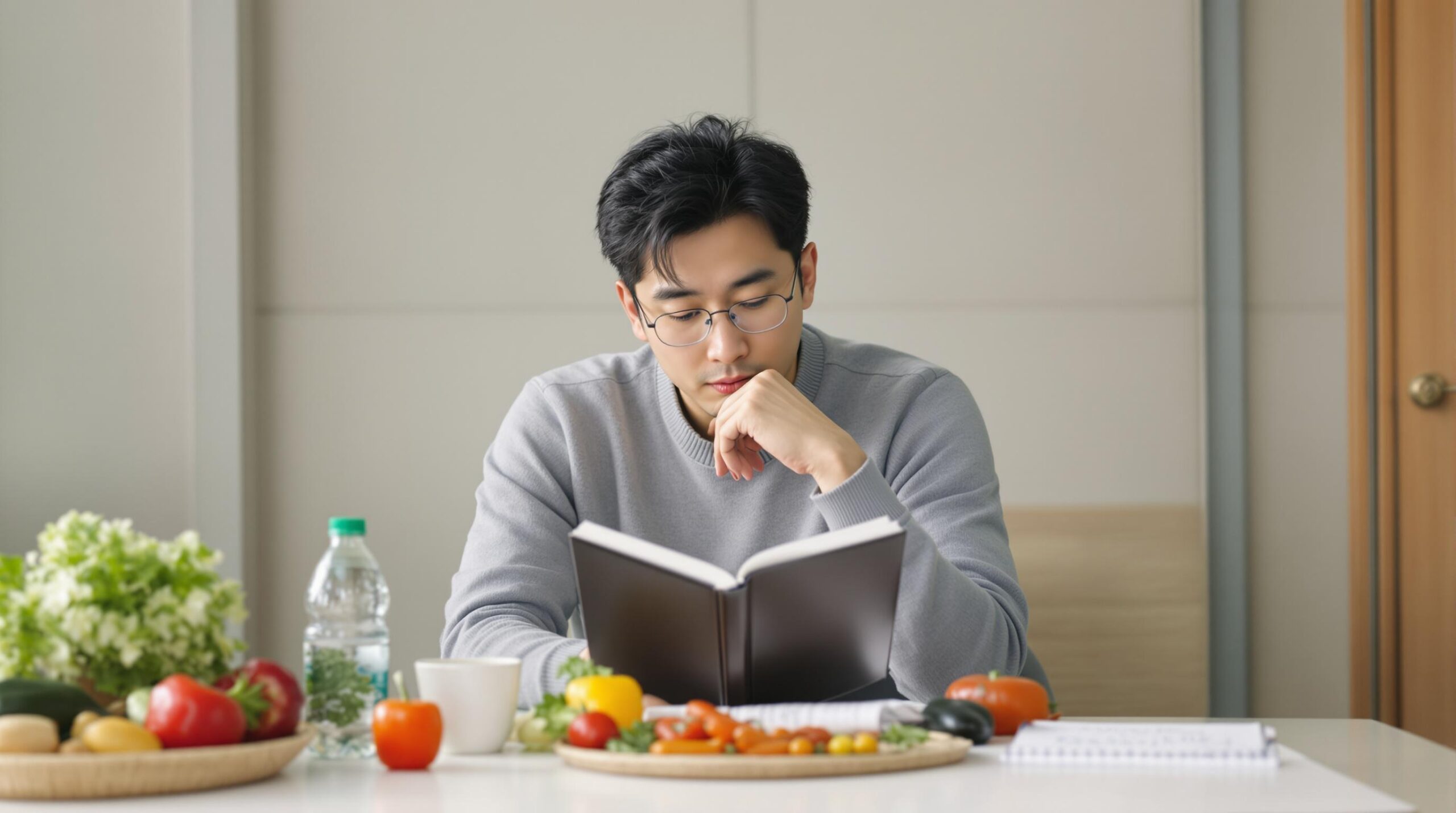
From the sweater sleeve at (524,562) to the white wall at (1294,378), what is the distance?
1.62 m

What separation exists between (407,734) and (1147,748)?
576 mm

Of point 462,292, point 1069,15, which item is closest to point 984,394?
point 1069,15

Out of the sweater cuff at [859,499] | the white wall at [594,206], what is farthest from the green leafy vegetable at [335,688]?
the white wall at [594,206]

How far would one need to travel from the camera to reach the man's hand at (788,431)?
1556 millimetres

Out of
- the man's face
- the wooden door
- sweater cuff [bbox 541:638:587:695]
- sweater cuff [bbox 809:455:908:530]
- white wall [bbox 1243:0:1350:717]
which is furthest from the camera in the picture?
white wall [bbox 1243:0:1350:717]

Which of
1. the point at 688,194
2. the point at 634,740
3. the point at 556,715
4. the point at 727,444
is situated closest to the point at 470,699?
the point at 556,715

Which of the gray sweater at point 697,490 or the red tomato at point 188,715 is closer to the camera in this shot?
the red tomato at point 188,715

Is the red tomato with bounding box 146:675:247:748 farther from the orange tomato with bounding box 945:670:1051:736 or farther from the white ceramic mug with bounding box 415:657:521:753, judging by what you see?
the orange tomato with bounding box 945:670:1051:736

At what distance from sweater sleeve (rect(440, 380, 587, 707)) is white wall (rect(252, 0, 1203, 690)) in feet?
2.84

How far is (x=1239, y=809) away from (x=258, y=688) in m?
0.70

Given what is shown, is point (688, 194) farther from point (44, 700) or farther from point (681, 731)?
point (44, 700)

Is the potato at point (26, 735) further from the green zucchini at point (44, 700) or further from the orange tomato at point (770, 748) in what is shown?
the orange tomato at point (770, 748)

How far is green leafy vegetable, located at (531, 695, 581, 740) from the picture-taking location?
106 centimetres

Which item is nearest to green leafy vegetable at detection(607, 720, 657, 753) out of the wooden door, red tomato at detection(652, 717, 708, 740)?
red tomato at detection(652, 717, 708, 740)
